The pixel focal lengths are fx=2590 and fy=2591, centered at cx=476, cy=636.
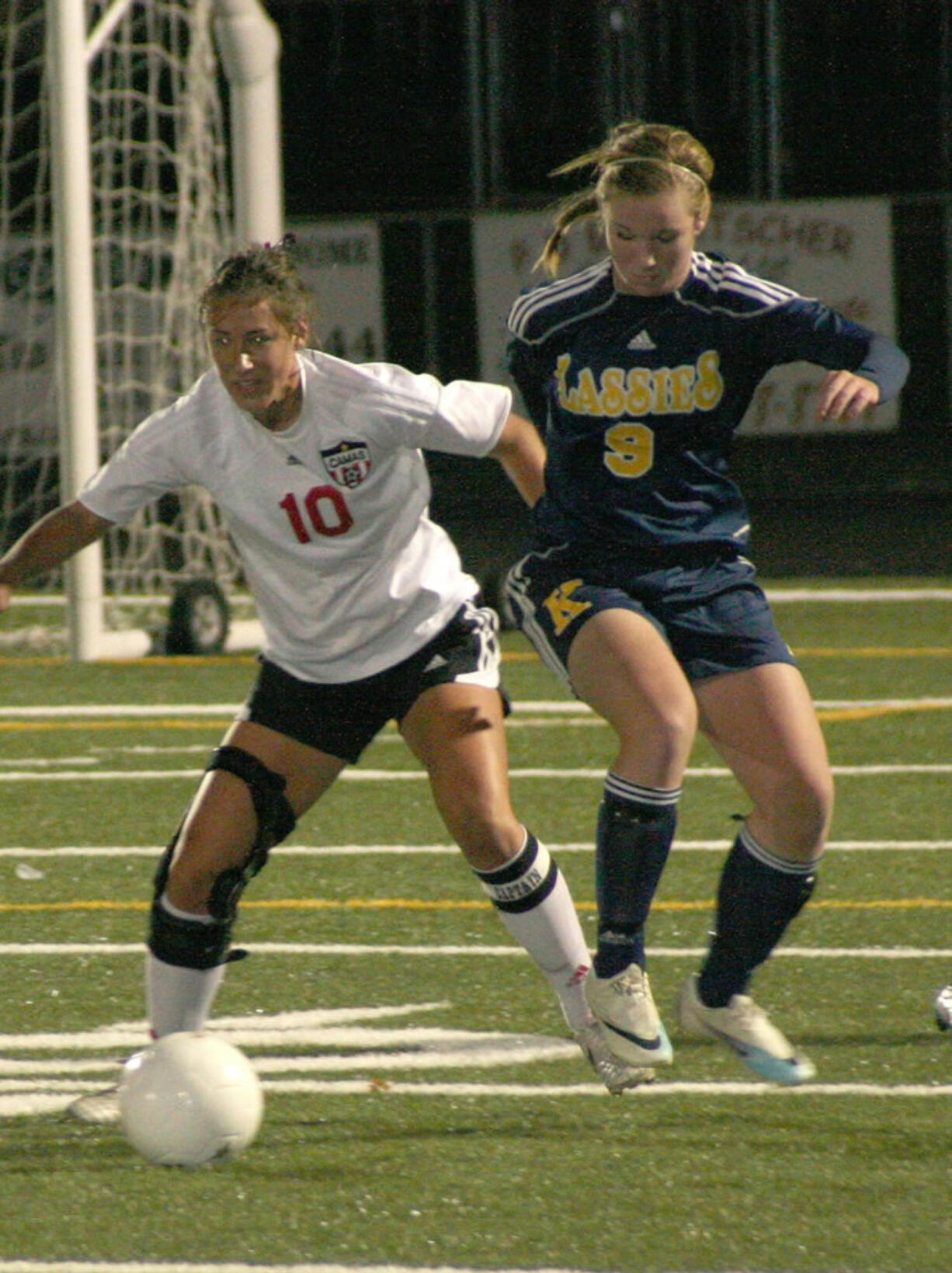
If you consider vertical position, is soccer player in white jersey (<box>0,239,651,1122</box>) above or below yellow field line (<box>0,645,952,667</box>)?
above

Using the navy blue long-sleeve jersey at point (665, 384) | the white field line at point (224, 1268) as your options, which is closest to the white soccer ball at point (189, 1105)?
the white field line at point (224, 1268)

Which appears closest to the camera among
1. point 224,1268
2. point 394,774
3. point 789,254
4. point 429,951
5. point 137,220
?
point 224,1268

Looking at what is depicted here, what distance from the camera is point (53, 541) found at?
16.0 feet

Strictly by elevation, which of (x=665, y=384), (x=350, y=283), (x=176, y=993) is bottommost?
(x=176, y=993)

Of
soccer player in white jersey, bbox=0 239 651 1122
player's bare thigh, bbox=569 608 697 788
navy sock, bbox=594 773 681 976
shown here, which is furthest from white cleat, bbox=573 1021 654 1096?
player's bare thigh, bbox=569 608 697 788

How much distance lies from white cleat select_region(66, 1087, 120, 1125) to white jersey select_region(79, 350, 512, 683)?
0.84 meters

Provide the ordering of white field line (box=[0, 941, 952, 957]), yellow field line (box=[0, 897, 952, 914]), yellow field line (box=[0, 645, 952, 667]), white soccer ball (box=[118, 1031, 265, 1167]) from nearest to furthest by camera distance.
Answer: white soccer ball (box=[118, 1031, 265, 1167]) < white field line (box=[0, 941, 952, 957]) < yellow field line (box=[0, 897, 952, 914]) < yellow field line (box=[0, 645, 952, 667])

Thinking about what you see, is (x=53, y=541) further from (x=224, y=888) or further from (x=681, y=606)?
(x=681, y=606)

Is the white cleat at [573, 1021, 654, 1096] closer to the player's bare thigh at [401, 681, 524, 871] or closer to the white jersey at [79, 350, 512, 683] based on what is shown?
the player's bare thigh at [401, 681, 524, 871]

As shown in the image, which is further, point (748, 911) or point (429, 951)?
point (429, 951)

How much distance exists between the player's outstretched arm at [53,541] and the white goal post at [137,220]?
7.03 metres

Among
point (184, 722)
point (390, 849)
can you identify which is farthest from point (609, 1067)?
point (184, 722)

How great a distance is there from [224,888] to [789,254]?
15.5 m

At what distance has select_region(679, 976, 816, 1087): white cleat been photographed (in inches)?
189
